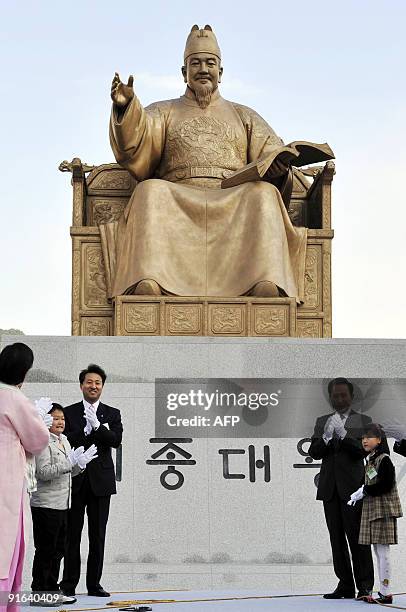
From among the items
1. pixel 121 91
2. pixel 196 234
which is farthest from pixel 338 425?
pixel 121 91

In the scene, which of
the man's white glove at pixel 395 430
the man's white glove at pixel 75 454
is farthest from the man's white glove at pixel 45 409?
the man's white glove at pixel 395 430

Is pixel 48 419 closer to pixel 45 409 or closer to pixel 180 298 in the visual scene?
pixel 45 409

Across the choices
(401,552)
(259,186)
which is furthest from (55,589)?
(259,186)

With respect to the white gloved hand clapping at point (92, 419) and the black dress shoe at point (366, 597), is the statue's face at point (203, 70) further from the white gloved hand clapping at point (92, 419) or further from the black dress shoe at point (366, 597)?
the black dress shoe at point (366, 597)

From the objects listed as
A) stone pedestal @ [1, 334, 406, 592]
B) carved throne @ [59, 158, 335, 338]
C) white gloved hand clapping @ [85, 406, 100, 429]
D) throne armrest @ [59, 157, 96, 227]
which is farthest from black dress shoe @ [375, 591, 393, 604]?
throne armrest @ [59, 157, 96, 227]

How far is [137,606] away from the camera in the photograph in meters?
4.91

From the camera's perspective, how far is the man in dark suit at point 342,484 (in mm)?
5391

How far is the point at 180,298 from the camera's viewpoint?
7.56m

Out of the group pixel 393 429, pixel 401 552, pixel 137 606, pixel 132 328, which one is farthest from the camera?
pixel 132 328

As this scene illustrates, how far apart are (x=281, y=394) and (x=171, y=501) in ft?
3.16

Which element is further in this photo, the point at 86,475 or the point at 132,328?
the point at 132,328

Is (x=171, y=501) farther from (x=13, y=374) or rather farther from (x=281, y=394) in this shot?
(x=13, y=374)

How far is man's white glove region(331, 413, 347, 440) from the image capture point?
5.52 m

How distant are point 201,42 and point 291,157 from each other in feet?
4.89
